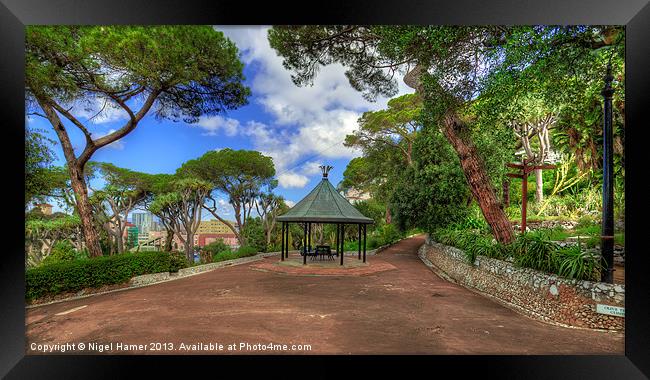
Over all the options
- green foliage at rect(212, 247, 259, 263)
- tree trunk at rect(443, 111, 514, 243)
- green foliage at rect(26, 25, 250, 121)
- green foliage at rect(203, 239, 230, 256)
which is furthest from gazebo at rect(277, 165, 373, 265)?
green foliage at rect(26, 25, 250, 121)

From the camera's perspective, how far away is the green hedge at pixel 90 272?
4.59 m

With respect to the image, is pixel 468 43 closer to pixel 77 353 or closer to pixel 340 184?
pixel 77 353

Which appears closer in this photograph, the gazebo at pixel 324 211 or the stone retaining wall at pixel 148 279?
the stone retaining wall at pixel 148 279

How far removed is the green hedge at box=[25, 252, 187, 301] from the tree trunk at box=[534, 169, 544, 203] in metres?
9.17

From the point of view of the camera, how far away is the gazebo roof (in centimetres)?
837

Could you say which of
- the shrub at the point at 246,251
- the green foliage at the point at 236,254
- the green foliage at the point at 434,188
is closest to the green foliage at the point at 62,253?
the green foliage at the point at 236,254

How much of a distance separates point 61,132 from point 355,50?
6217mm

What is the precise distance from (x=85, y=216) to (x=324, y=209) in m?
6.25

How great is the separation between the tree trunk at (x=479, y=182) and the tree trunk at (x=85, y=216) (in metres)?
8.25

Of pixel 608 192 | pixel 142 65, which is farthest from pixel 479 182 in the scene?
pixel 142 65

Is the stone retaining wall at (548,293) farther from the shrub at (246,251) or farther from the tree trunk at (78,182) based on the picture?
the tree trunk at (78,182)

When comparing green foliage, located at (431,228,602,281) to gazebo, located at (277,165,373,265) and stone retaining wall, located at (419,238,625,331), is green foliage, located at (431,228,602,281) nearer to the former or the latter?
stone retaining wall, located at (419,238,625,331)

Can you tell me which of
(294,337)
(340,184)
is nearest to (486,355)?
(294,337)

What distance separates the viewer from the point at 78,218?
6121 mm
